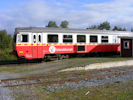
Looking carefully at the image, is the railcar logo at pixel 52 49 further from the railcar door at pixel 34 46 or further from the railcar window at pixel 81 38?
the railcar window at pixel 81 38

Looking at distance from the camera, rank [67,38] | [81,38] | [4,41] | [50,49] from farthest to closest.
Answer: [4,41] < [81,38] < [67,38] < [50,49]

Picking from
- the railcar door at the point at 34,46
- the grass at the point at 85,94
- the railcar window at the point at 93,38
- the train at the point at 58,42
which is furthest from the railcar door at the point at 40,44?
the grass at the point at 85,94

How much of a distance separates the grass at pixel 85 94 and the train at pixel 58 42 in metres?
7.90

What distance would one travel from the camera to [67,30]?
1542 centimetres

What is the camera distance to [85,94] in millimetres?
5719

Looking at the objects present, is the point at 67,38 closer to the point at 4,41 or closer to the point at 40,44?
the point at 40,44

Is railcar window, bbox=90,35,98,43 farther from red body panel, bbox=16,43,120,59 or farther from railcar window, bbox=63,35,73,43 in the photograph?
railcar window, bbox=63,35,73,43

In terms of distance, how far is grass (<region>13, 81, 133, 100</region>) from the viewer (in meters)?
5.36

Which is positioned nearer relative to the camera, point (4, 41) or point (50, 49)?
point (50, 49)

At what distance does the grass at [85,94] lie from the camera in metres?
5.36

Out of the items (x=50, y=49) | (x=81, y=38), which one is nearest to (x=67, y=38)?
(x=81, y=38)

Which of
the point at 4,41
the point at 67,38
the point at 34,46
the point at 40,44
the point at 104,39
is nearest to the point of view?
the point at 34,46

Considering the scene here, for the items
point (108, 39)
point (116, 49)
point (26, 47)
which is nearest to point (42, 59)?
point (26, 47)

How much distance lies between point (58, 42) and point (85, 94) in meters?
9.78
